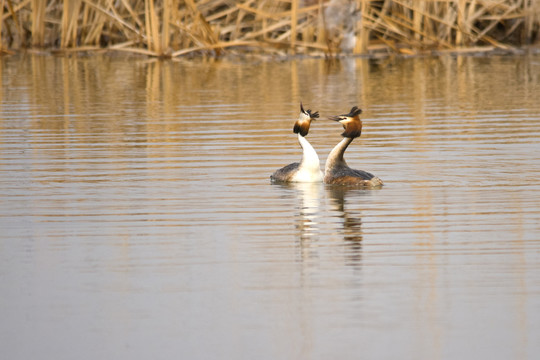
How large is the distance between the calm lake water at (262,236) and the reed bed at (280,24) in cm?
802

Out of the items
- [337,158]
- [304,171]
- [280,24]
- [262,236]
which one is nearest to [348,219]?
[262,236]

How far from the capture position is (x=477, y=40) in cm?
2825

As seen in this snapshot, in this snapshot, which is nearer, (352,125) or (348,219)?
(348,219)

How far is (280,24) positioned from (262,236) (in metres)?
18.0

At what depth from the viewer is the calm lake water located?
19.9 feet

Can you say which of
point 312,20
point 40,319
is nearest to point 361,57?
point 312,20

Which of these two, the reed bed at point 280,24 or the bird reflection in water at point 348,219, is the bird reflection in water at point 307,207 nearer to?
the bird reflection in water at point 348,219

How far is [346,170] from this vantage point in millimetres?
11047

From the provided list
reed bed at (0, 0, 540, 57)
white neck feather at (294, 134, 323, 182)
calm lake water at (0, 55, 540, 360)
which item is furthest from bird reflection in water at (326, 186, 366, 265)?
reed bed at (0, 0, 540, 57)

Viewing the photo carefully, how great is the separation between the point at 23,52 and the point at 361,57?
8120 millimetres

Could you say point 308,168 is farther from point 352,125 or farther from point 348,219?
point 348,219

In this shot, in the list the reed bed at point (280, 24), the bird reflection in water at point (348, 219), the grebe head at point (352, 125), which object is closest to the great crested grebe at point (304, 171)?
the bird reflection in water at point (348, 219)

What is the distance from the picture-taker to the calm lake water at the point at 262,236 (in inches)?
239

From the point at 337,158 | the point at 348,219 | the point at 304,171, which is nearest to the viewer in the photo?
the point at 348,219
